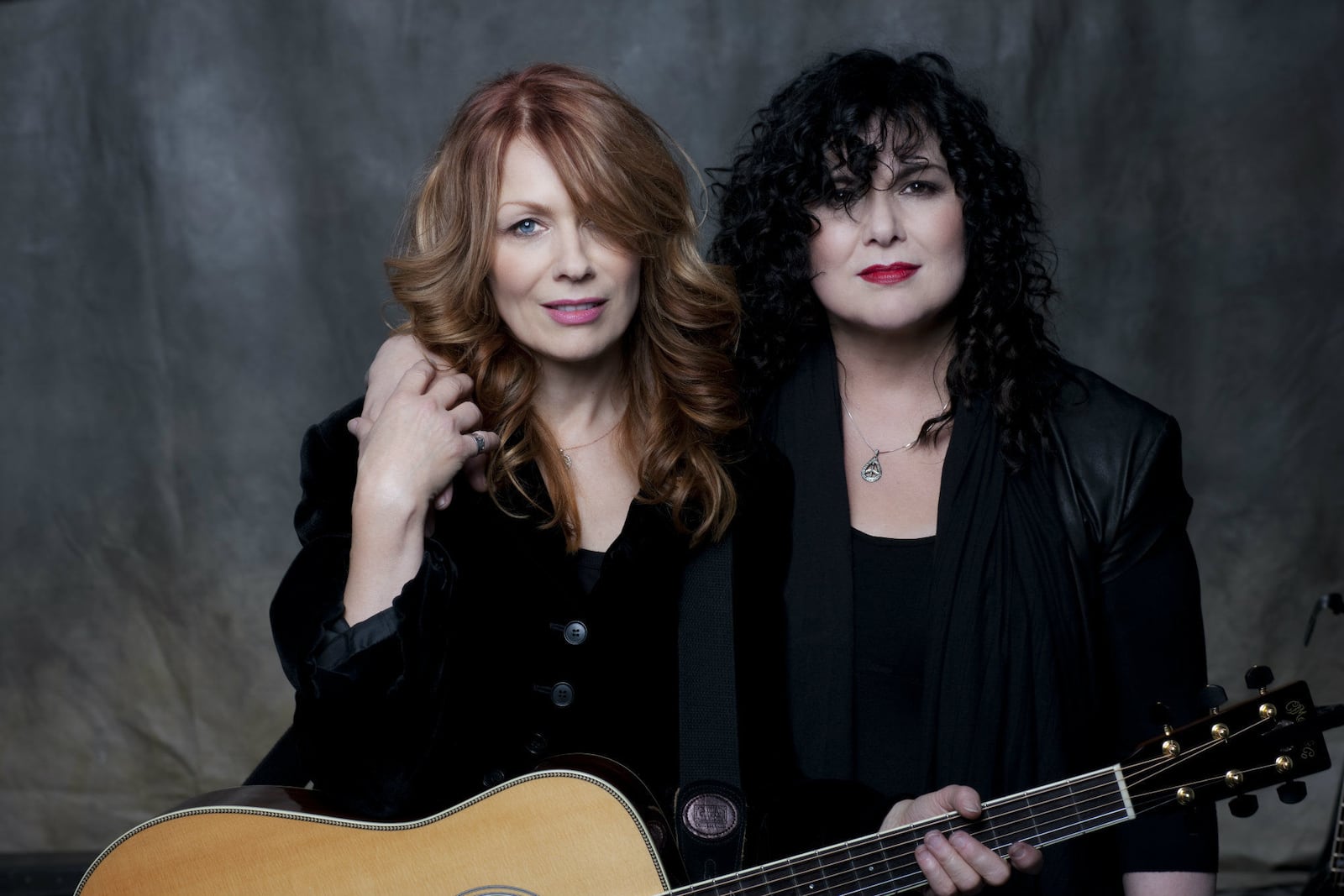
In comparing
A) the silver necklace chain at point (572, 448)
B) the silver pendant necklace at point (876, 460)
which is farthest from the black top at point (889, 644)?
the silver necklace chain at point (572, 448)

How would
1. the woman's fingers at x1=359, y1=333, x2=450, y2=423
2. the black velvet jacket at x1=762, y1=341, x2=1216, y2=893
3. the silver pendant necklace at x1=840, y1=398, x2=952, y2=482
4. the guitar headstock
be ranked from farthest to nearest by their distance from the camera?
1. the silver pendant necklace at x1=840, y1=398, x2=952, y2=482
2. the black velvet jacket at x1=762, y1=341, x2=1216, y2=893
3. the woman's fingers at x1=359, y1=333, x2=450, y2=423
4. the guitar headstock

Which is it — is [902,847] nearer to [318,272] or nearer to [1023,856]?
[1023,856]

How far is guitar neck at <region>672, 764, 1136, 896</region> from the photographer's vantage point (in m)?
2.12

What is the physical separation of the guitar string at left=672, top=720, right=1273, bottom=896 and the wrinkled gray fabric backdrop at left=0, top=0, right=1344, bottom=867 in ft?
8.10

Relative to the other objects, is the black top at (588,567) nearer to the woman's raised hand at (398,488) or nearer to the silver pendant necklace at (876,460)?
the woman's raised hand at (398,488)

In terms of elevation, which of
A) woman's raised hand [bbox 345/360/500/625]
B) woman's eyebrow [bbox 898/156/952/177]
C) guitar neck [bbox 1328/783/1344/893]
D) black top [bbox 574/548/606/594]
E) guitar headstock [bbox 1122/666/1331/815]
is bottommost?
guitar neck [bbox 1328/783/1344/893]

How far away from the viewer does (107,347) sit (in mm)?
4562

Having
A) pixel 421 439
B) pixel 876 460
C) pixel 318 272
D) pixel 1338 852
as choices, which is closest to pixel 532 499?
pixel 421 439

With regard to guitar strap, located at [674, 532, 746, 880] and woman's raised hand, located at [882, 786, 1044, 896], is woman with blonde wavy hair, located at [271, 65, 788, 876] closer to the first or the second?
guitar strap, located at [674, 532, 746, 880]

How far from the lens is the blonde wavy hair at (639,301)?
7.75 feet

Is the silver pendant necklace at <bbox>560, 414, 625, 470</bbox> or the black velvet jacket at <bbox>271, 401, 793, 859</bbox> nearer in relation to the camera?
the black velvet jacket at <bbox>271, 401, 793, 859</bbox>

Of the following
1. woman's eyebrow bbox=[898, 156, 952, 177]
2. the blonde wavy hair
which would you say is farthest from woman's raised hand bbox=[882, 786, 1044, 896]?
woman's eyebrow bbox=[898, 156, 952, 177]

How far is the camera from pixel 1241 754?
2.03m

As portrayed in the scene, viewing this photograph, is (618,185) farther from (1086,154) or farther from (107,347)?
(107,347)
